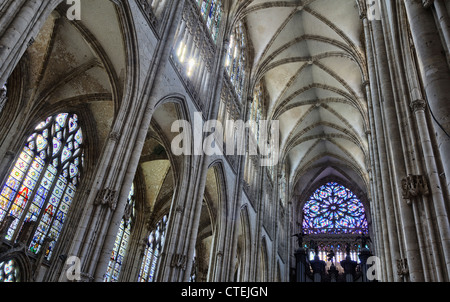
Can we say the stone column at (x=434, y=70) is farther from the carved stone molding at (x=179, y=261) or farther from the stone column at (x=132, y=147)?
the carved stone molding at (x=179, y=261)

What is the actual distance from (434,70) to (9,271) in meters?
12.0

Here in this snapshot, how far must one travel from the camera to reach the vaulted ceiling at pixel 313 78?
2003 cm

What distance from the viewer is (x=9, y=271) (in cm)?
1189

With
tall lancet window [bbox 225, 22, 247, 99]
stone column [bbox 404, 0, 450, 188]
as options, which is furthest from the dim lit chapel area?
tall lancet window [bbox 225, 22, 247, 99]

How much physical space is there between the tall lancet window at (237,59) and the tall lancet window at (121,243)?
22.8 ft

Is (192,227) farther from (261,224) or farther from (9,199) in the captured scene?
(261,224)

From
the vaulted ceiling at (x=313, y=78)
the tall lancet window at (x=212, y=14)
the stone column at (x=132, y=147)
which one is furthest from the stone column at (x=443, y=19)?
the vaulted ceiling at (x=313, y=78)

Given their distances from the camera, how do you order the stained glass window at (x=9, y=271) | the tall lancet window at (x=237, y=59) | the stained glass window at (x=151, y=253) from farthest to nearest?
the tall lancet window at (x=237, y=59), the stained glass window at (x=151, y=253), the stained glass window at (x=9, y=271)

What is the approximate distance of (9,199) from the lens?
12016mm

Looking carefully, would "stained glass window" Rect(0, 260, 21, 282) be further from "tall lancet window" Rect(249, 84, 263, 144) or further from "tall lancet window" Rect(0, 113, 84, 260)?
"tall lancet window" Rect(249, 84, 263, 144)

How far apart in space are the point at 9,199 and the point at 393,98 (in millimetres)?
10855

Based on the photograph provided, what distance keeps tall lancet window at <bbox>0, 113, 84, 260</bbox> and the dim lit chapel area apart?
5cm

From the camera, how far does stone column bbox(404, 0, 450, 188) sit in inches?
185
